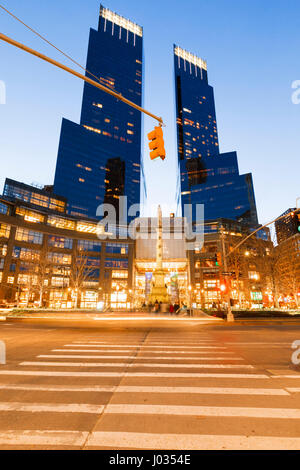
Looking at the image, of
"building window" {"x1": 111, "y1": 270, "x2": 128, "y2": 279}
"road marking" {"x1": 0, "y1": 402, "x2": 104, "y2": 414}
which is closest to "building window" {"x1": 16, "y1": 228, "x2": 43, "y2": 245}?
"building window" {"x1": 111, "y1": 270, "x2": 128, "y2": 279}

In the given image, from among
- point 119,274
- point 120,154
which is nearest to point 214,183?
point 120,154

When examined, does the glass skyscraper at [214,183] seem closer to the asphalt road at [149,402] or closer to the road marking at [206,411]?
the asphalt road at [149,402]

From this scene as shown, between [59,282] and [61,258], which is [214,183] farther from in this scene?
[59,282]

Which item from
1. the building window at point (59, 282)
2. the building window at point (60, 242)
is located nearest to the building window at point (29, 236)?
the building window at point (60, 242)

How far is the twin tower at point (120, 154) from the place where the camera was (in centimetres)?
12169

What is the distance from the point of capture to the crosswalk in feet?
10.4

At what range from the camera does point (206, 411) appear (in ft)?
13.3

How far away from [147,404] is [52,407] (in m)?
1.74

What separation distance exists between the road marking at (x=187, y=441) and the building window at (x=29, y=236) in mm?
70689

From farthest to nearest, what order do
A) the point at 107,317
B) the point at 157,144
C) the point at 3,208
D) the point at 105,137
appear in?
the point at 105,137
the point at 3,208
the point at 107,317
the point at 157,144

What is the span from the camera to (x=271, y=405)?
4348 millimetres

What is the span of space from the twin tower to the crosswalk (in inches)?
4119
